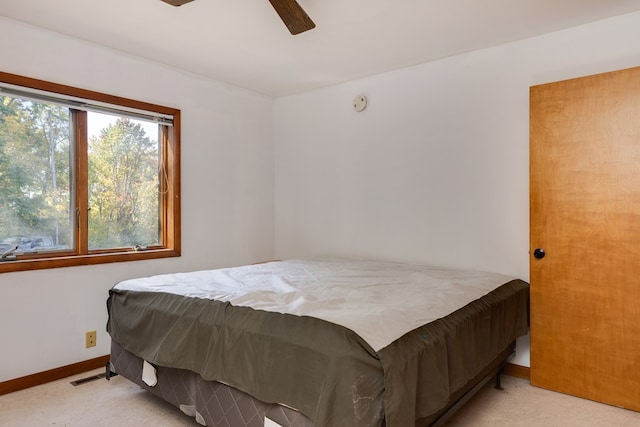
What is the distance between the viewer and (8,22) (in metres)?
2.40

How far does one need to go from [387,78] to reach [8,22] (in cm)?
264

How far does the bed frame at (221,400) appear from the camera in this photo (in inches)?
59.6

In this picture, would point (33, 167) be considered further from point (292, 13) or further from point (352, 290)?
point (352, 290)

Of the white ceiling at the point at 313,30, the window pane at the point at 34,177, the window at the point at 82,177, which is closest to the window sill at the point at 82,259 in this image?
the window at the point at 82,177

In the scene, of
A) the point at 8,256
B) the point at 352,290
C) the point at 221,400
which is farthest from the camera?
the point at 8,256

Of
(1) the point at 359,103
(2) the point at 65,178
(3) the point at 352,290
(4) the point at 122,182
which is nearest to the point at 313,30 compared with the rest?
(1) the point at 359,103

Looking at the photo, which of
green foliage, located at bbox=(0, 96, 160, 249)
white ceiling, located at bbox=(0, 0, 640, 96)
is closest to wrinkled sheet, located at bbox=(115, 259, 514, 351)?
green foliage, located at bbox=(0, 96, 160, 249)

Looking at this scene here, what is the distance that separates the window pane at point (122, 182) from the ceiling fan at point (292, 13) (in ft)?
4.83

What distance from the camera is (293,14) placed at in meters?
1.87

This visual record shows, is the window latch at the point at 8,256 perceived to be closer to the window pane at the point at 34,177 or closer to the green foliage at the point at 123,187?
the window pane at the point at 34,177

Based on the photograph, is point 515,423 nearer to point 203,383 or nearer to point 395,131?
point 203,383

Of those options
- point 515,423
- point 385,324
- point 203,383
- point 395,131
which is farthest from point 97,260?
point 515,423

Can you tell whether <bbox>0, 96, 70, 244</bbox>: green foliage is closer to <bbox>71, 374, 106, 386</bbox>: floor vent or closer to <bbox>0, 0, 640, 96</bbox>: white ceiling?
<bbox>0, 0, 640, 96</bbox>: white ceiling

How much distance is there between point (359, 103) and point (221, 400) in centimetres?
264
